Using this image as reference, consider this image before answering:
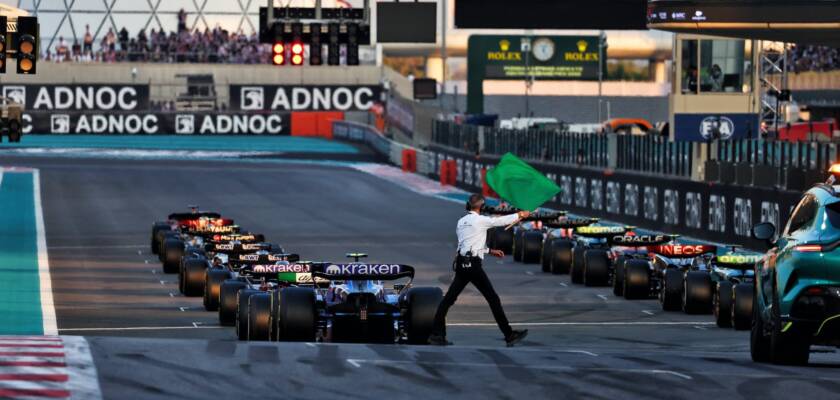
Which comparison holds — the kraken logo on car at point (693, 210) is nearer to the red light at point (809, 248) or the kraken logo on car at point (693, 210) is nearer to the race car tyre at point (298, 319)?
the race car tyre at point (298, 319)

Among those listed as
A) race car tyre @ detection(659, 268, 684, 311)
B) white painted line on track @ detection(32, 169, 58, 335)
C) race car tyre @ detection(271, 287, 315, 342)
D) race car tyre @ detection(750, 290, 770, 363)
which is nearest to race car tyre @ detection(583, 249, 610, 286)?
race car tyre @ detection(659, 268, 684, 311)

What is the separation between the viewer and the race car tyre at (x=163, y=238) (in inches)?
→ 1263

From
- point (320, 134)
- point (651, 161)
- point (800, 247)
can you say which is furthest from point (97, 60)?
point (800, 247)

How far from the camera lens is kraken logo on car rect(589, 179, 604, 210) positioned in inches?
1754

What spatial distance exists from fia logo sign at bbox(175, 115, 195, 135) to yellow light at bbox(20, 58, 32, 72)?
43924 mm

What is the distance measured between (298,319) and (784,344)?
216 inches

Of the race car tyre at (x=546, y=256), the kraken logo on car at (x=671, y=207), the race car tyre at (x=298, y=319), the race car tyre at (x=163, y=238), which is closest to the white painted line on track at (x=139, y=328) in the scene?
the race car tyre at (x=298, y=319)

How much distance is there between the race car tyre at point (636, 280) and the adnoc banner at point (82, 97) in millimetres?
57772

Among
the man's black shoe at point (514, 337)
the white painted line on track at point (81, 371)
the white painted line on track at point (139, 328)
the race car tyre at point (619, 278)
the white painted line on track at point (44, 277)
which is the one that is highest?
→ the white painted line on track at point (81, 371)

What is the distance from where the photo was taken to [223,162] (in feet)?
222

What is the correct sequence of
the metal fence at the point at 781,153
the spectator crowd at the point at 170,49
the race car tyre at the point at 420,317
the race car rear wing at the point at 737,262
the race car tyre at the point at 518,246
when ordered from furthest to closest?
the spectator crowd at the point at 170,49 < the race car tyre at the point at 518,246 < the metal fence at the point at 781,153 < the race car rear wing at the point at 737,262 < the race car tyre at the point at 420,317

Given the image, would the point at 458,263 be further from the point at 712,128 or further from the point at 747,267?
the point at 712,128

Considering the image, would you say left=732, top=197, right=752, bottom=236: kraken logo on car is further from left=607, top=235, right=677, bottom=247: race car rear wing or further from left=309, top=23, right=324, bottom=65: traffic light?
left=309, top=23, right=324, bottom=65: traffic light

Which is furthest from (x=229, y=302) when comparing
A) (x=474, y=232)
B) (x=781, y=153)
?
(x=781, y=153)
